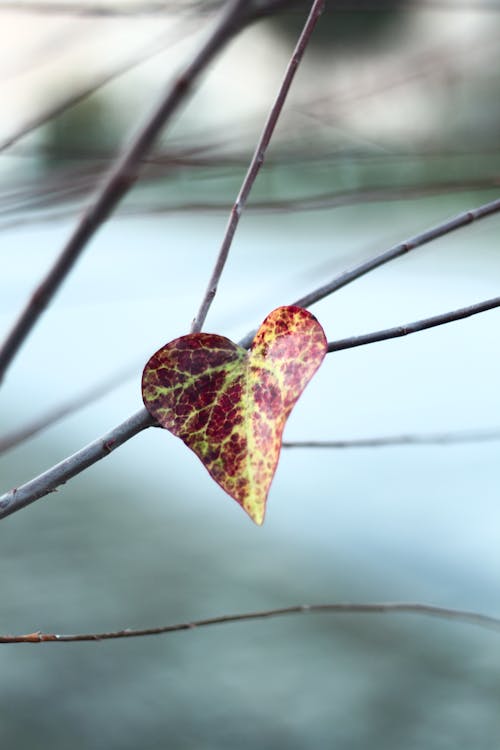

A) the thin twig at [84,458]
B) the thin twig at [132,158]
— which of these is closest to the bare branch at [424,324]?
the thin twig at [84,458]

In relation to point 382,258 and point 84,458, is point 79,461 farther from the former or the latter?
point 382,258

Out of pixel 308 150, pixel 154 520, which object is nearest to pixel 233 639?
A: pixel 154 520

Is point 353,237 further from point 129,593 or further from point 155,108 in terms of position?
point 155,108

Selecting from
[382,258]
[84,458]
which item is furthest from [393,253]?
[84,458]

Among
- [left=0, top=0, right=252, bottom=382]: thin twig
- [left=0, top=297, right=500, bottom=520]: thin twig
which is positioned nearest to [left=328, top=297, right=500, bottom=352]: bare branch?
[left=0, top=297, right=500, bottom=520]: thin twig

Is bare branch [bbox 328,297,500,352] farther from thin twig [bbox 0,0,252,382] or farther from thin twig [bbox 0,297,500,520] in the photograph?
thin twig [bbox 0,0,252,382]
